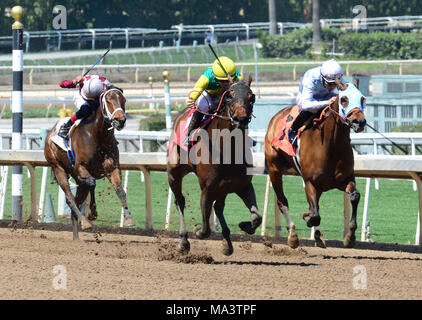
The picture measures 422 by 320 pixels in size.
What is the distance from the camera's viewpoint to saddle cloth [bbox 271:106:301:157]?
774 cm

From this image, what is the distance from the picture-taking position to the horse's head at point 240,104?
6.85 metres

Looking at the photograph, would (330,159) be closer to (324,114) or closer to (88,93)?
(324,114)

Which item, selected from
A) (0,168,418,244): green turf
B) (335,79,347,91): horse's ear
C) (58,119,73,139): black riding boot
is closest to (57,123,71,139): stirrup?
(58,119,73,139): black riding boot

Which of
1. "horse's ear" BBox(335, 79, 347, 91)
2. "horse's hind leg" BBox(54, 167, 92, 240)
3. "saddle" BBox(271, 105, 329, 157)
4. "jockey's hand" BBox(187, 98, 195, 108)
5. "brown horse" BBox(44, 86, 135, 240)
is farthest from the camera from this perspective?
"horse's hind leg" BBox(54, 167, 92, 240)

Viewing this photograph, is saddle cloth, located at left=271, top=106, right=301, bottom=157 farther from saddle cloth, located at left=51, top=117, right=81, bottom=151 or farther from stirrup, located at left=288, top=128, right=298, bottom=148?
saddle cloth, located at left=51, top=117, right=81, bottom=151

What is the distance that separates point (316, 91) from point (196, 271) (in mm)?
1741

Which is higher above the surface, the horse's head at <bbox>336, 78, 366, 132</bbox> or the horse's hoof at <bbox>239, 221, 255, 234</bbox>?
the horse's head at <bbox>336, 78, 366, 132</bbox>

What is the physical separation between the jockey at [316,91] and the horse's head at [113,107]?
4.69 feet

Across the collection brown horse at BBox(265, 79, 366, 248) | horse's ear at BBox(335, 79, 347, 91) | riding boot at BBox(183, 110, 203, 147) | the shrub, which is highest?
the shrub

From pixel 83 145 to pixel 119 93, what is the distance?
60 cm

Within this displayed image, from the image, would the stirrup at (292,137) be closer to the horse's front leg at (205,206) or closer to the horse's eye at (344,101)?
the horse's eye at (344,101)

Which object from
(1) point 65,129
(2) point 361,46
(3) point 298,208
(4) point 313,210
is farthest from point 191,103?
(2) point 361,46

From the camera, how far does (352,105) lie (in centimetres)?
698

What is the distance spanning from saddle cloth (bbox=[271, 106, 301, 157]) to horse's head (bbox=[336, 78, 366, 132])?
62cm
